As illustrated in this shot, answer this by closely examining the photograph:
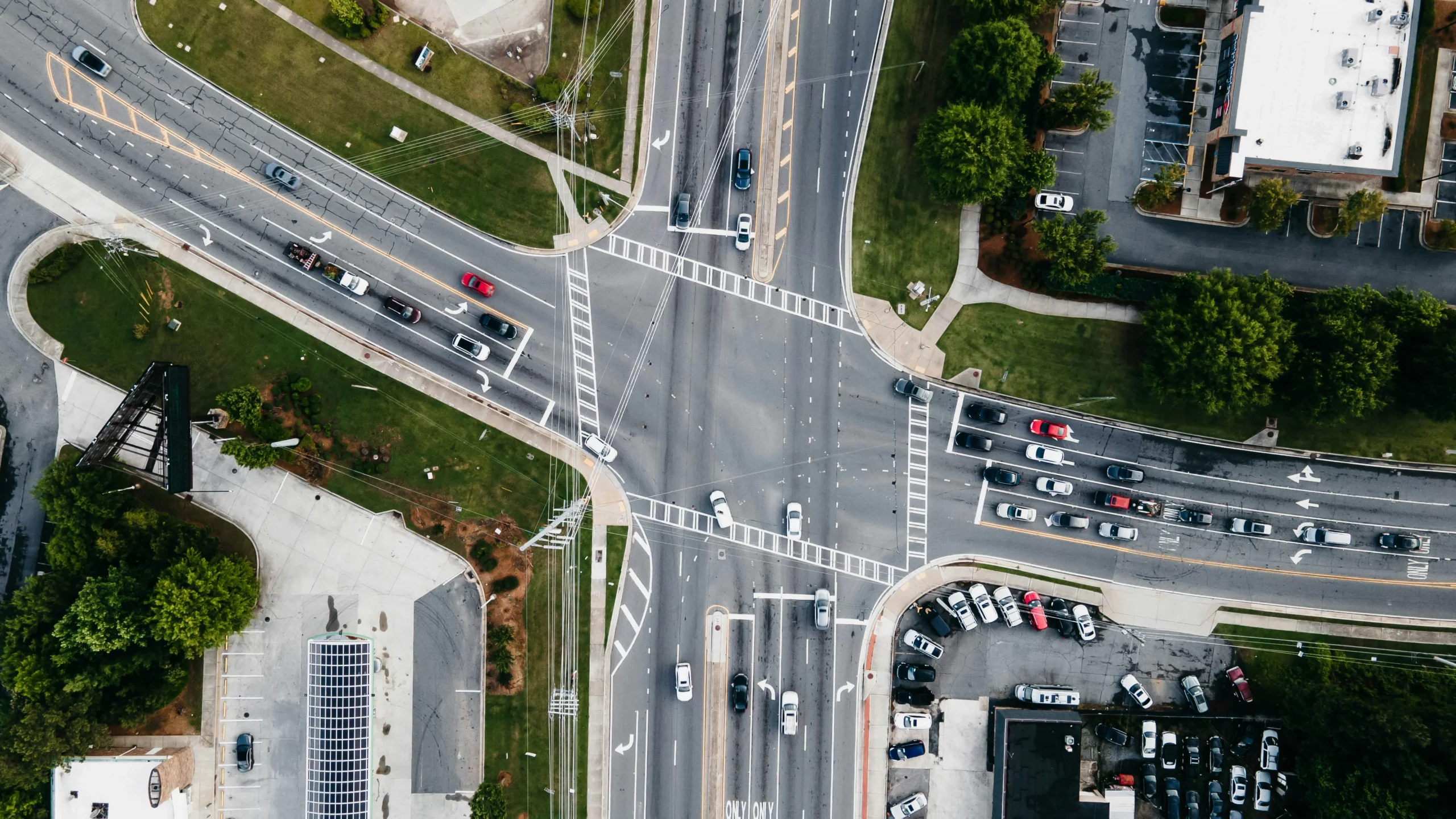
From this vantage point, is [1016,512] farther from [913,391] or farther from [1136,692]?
A: [1136,692]

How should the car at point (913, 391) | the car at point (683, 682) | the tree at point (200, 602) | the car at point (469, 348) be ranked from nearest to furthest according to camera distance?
1. the tree at point (200, 602)
2. the car at point (469, 348)
3. the car at point (683, 682)
4. the car at point (913, 391)

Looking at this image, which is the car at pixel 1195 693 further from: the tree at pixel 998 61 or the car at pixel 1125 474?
the tree at pixel 998 61

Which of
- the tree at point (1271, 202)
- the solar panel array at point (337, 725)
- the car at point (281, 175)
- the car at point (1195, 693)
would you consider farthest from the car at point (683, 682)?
the tree at point (1271, 202)

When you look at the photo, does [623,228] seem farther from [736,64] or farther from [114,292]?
[114,292]

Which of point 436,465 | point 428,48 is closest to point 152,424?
point 436,465

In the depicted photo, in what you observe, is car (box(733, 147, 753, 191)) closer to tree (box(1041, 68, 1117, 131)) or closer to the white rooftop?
tree (box(1041, 68, 1117, 131))

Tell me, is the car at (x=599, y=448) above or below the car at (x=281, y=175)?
below
